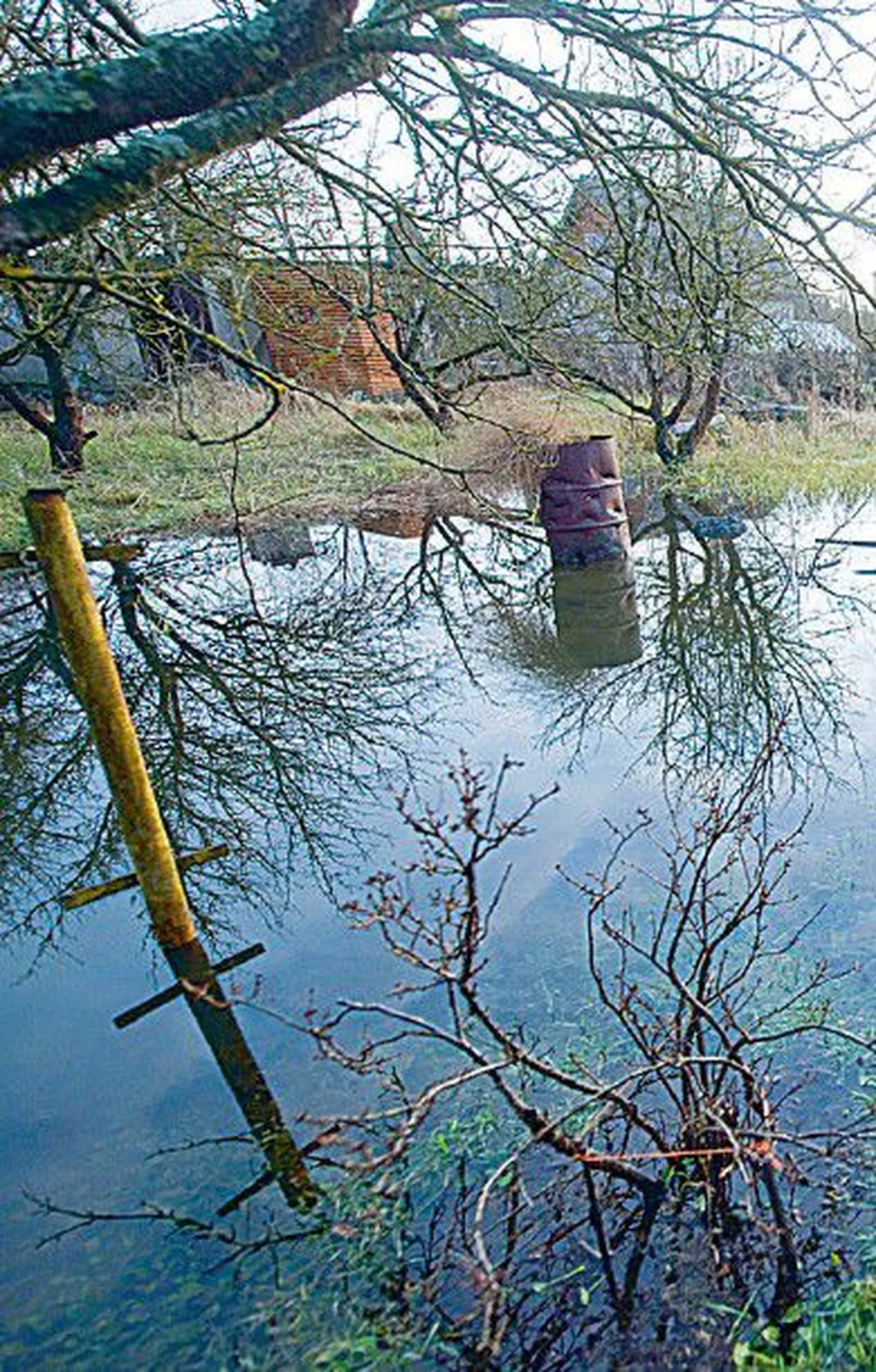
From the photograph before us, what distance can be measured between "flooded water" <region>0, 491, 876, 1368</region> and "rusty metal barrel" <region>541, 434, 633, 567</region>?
139 cm

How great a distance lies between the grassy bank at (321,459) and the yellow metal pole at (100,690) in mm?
6713

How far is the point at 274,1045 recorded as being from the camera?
8.82 feet

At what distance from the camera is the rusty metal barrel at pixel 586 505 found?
713 centimetres

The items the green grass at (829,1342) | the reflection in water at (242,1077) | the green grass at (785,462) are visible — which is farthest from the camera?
the green grass at (785,462)

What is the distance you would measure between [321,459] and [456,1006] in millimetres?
12059

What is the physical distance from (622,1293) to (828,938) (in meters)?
1.44

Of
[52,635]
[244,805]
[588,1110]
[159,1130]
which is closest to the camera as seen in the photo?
[588,1110]

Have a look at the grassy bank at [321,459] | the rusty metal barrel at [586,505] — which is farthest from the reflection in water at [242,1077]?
the grassy bank at [321,459]

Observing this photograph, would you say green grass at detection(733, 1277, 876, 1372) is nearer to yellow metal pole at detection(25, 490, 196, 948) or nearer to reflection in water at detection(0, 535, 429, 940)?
yellow metal pole at detection(25, 490, 196, 948)

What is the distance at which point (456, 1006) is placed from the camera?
1.93 meters

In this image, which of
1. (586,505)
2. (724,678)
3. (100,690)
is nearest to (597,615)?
(586,505)

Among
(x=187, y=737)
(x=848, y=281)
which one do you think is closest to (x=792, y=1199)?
(x=848, y=281)

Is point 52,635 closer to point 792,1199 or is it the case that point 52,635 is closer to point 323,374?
point 792,1199

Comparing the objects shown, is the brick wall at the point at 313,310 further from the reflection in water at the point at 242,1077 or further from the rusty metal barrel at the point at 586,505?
the reflection in water at the point at 242,1077
